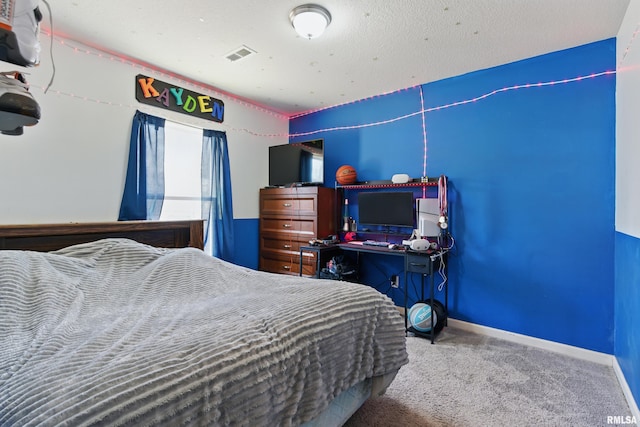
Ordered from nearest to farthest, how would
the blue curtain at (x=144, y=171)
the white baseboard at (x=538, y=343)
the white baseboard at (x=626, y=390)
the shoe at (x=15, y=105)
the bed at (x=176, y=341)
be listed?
the bed at (x=176, y=341) < the shoe at (x=15, y=105) < the white baseboard at (x=626, y=390) < the white baseboard at (x=538, y=343) < the blue curtain at (x=144, y=171)

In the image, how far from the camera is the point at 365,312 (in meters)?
1.51

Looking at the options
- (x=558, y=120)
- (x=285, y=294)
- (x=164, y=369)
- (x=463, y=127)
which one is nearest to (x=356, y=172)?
(x=463, y=127)

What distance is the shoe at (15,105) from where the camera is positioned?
3.32ft

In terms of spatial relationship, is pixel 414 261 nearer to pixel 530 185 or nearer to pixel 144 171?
pixel 530 185

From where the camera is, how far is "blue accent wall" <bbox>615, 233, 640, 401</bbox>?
1.72 metres

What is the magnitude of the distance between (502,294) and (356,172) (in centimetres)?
202

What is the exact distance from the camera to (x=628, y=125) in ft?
6.66

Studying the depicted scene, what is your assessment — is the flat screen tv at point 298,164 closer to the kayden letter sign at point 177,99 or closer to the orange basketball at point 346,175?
the orange basketball at point 346,175

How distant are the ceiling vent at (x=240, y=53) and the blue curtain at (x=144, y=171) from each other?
0.98 meters

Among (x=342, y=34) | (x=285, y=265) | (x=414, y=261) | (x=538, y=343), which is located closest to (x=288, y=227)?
(x=285, y=265)

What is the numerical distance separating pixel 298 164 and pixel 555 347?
314cm

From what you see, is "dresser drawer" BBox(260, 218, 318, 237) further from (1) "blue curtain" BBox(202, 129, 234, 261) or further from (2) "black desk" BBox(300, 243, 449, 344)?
(1) "blue curtain" BBox(202, 129, 234, 261)

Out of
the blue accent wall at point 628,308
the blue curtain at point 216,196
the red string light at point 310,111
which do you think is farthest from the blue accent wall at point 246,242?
the blue accent wall at point 628,308

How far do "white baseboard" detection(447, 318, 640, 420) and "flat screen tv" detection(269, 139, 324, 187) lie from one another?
2230mm
